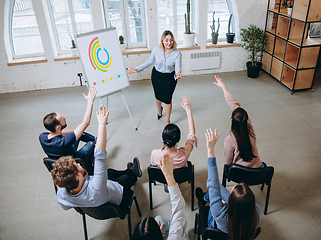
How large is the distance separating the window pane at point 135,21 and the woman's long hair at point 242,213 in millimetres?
4840

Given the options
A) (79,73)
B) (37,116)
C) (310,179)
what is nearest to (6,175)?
(37,116)

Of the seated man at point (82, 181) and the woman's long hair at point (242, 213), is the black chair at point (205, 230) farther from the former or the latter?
the seated man at point (82, 181)

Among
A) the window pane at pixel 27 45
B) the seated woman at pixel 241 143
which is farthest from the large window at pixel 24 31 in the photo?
the seated woman at pixel 241 143

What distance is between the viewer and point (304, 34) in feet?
14.7

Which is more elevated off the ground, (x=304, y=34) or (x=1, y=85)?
(x=304, y=34)

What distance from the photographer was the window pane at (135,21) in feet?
17.9

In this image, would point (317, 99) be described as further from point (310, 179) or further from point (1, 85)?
point (1, 85)

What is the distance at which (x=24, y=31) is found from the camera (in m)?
5.46

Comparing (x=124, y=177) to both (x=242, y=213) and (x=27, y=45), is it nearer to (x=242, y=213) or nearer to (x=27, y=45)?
(x=242, y=213)

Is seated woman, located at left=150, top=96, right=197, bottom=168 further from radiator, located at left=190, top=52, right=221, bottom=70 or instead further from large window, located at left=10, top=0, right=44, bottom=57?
large window, located at left=10, top=0, right=44, bottom=57

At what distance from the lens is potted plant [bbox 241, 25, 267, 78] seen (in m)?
5.31

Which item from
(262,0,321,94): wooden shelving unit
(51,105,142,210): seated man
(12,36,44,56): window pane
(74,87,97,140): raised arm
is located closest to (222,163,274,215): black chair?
(51,105,142,210): seated man

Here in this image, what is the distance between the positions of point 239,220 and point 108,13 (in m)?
5.01

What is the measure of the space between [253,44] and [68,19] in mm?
3846
